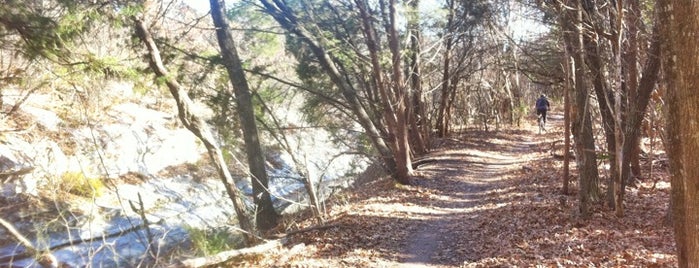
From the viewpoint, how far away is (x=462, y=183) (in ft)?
46.0

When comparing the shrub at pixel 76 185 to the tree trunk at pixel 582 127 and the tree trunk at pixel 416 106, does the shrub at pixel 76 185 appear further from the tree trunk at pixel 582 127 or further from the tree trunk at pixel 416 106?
the tree trunk at pixel 582 127

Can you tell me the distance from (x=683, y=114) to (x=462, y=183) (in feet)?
35.7

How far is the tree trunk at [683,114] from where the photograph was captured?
3184 millimetres

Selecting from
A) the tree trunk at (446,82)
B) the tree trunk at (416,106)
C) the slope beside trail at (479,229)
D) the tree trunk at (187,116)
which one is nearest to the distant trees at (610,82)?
the slope beside trail at (479,229)

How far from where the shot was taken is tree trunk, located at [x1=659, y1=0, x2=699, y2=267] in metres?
3.18

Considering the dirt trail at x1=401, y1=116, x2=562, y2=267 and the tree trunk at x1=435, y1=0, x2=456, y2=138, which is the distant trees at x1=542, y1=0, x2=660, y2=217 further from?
the tree trunk at x1=435, y1=0, x2=456, y2=138

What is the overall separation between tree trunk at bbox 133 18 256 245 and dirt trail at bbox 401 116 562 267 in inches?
132

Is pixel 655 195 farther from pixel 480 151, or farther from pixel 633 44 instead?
pixel 480 151

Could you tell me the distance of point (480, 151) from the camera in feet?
66.1

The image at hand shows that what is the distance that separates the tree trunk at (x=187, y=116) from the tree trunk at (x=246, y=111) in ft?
3.12

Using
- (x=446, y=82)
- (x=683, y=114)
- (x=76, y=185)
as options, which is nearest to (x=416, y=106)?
(x=446, y=82)

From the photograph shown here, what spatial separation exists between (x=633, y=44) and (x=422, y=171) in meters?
7.60

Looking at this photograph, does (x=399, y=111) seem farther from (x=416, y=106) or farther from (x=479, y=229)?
(x=416, y=106)

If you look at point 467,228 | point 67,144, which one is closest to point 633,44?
point 467,228
